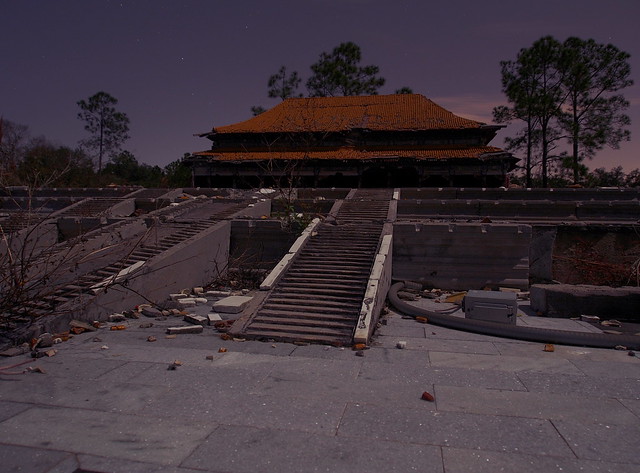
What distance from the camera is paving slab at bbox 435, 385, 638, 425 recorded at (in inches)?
165

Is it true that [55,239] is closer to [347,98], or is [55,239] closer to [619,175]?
[347,98]

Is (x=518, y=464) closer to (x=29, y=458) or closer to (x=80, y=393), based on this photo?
(x=29, y=458)

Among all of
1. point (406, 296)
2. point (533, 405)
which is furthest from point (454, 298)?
point (533, 405)

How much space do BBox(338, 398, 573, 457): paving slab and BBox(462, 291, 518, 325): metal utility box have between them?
A: 3458mm

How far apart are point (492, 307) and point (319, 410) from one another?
427 centimetres

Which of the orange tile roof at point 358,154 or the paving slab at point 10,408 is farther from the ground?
the orange tile roof at point 358,154

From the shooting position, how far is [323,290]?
8.28 meters

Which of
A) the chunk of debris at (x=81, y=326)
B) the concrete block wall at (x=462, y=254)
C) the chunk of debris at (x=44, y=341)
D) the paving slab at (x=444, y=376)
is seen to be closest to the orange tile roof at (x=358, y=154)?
the concrete block wall at (x=462, y=254)

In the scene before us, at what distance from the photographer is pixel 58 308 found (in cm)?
732

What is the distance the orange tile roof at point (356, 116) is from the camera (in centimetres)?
2819

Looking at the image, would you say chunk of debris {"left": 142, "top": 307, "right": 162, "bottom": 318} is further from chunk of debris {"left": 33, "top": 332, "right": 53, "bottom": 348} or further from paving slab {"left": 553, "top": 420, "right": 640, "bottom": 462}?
paving slab {"left": 553, "top": 420, "right": 640, "bottom": 462}

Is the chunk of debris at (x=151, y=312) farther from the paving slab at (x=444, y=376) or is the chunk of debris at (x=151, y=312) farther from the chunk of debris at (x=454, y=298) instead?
the chunk of debris at (x=454, y=298)

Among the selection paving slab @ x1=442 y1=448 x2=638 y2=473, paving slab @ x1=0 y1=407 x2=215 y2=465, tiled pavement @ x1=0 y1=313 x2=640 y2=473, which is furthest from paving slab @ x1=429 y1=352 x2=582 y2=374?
paving slab @ x1=0 y1=407 x2=215 y2=465

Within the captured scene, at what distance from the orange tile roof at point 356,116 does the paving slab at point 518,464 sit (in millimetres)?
24769
